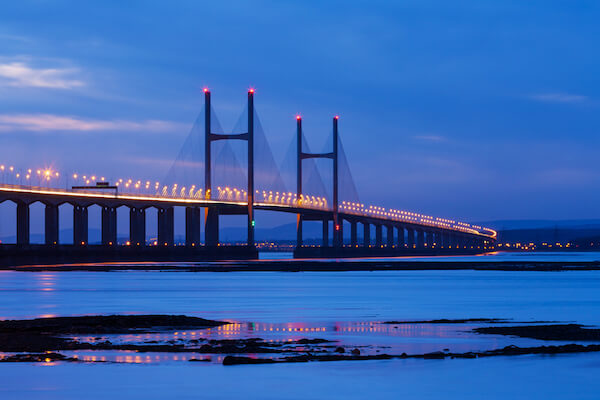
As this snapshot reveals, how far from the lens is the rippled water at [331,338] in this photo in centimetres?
1504

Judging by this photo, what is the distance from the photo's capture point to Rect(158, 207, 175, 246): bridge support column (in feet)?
334

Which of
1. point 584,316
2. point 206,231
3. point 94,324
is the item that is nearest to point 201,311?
point 94,324

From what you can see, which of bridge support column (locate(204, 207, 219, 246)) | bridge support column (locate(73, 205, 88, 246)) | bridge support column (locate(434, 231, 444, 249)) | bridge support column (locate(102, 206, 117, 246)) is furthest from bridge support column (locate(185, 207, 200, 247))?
bridge support column (locate(434, 231, 444, 249))

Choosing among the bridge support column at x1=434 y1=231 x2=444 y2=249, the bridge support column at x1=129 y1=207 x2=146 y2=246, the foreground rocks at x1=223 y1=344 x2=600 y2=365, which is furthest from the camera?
the bridge support column at x1=434 y1=231 x2=444 y2=249

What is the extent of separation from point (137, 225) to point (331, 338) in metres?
80.5

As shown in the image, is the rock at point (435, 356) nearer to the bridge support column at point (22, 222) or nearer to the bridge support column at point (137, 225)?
the bridge support column at point (22, 222)

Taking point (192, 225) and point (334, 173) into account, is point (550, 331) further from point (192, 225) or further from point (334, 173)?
point (334, 173)

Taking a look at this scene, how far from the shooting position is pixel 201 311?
30.8 meters

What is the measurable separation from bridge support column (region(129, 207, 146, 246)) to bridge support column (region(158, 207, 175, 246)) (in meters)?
1.65

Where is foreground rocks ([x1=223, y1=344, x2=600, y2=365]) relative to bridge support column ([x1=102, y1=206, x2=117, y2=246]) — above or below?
below

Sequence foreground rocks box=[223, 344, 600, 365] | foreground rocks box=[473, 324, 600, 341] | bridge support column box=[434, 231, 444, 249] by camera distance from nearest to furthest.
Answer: foreground rocks box=[223, 344, 600, 365], foreground rocks box=[473, 324, 600, 341], bridge support column box=[434, 231, 444, 249]

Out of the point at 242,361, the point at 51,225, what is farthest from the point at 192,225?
the point at 242,361

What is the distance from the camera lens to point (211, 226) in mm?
103812

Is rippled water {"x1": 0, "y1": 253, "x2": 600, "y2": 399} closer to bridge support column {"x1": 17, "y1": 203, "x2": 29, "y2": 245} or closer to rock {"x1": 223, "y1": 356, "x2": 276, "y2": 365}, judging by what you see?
rock {"x1": 223, "y1": 356, "x2": 276, "y2": 365}
